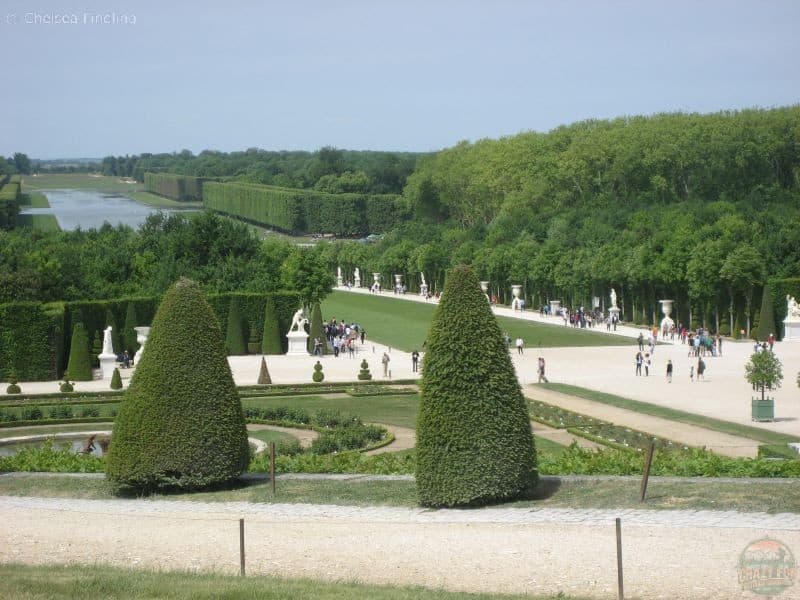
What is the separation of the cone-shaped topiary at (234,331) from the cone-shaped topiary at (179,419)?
1313 inches

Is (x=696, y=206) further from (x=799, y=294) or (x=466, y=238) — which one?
(x=799, y=294)

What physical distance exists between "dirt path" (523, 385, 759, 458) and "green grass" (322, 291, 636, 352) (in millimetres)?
17646

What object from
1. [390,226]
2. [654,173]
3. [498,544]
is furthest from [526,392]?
[390,226]

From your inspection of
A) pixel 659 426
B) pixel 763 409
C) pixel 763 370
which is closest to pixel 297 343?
pixel 763 370

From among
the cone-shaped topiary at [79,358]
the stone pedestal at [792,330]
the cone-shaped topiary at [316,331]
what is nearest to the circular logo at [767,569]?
the cone-shaped topiary at [79,358]

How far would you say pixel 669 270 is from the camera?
64.9 metres

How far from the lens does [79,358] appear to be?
154ft

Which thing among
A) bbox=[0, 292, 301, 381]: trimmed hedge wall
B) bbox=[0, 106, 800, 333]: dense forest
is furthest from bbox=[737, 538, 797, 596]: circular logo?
bbox=[0, 106, 800, 333]: dense forest

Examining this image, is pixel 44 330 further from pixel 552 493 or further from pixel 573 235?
pixel 573 235

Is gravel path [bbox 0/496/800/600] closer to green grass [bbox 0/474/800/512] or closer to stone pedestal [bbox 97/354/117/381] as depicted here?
green grass [bbox 0/474/800/512]

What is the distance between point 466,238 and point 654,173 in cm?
1818

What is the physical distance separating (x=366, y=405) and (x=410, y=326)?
29.0 meters

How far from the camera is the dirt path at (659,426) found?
29.8m

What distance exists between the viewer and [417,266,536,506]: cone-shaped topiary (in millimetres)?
18938
